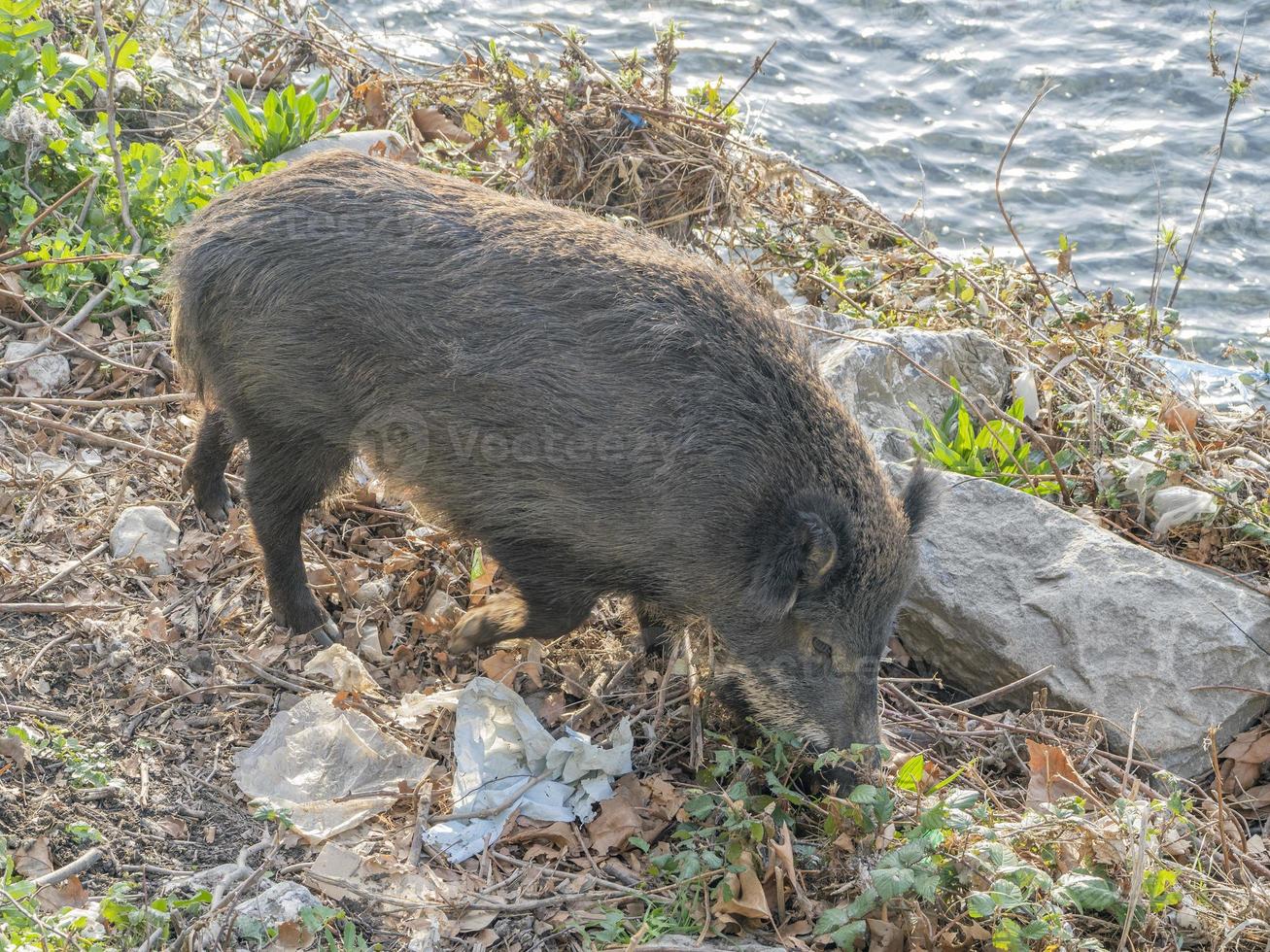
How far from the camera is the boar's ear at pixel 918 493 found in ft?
14.7

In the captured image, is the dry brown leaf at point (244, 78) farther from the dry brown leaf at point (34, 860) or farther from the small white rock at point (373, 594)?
the dry brown leaf at point (34, 860)

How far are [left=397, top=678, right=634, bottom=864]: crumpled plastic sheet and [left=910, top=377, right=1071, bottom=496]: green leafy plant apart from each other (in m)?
2.15

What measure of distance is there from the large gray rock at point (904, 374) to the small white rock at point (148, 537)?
296cm

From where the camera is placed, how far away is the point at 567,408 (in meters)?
4.16

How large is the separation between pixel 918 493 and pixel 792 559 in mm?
645

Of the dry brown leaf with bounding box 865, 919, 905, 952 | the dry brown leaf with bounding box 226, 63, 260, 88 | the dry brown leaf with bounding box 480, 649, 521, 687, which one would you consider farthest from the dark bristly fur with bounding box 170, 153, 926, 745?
the dry brown leaf with bounding box 226, 63, 260, 88

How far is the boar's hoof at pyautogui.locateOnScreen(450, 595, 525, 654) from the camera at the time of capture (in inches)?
181

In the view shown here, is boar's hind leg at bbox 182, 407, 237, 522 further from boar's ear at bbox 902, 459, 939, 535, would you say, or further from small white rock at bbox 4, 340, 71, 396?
boar's ear at bbox 902, 459, 939, 535

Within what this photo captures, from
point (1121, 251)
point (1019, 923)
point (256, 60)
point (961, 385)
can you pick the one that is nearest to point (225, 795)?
point (1019, 923)

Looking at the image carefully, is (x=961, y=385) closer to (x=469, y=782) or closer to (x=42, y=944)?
(x=469, y=782)

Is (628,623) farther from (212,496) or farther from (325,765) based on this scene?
(212,496)

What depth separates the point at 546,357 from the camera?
4180 mm

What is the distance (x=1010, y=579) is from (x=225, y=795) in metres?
3.07

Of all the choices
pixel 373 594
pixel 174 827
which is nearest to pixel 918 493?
pixel 373 594
